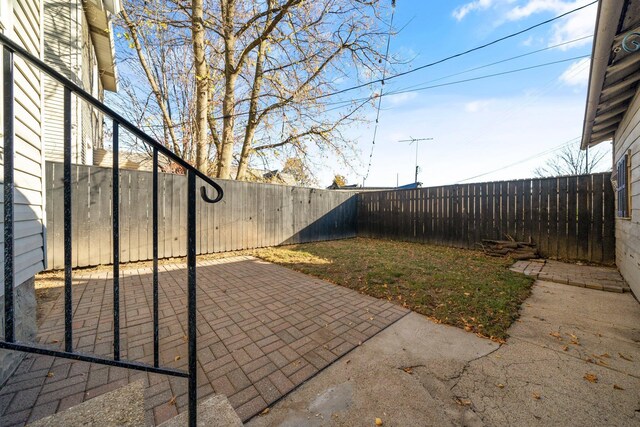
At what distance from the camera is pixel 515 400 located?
150 cm

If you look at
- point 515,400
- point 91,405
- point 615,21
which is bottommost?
point 515,400

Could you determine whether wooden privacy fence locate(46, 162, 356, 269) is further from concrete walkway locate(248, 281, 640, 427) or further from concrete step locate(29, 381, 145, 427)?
concrete walkway locate(248, 281, 640, 427)

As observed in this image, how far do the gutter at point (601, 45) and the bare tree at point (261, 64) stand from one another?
15.5ft

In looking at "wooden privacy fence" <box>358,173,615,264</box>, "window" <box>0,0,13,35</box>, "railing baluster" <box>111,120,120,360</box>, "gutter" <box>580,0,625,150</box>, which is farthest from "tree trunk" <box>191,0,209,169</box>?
"gutter" <box>580,0,625,150</box>

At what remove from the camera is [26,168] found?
198cm

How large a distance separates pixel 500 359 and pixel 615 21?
9.82 ft

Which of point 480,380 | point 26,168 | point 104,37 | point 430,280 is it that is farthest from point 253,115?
point 480,380

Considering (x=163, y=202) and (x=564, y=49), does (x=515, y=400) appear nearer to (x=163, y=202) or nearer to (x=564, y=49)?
→ (x=163, y=202)

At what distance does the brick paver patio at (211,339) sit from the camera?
1.51m

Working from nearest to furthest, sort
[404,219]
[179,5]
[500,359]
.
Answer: [500,359] < [179,5] < [404,219]

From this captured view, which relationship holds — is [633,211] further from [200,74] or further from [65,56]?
[65,56]

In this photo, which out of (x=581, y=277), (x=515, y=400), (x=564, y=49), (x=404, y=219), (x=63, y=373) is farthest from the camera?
(x=404, y=219)

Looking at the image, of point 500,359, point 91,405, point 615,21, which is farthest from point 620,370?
point 91,405

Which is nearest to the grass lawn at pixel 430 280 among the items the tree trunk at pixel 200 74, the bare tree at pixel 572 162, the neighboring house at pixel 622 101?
the neighboring house at pixel 622 101
